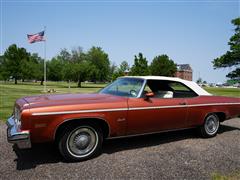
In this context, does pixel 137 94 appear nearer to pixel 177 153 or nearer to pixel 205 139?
pixel 177 153

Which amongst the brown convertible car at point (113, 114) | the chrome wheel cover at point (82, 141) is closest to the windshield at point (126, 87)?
the brown convertible car at point (113, 114)

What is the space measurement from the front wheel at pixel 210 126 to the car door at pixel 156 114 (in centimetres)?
71

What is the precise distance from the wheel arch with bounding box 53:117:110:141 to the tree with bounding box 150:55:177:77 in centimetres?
6679

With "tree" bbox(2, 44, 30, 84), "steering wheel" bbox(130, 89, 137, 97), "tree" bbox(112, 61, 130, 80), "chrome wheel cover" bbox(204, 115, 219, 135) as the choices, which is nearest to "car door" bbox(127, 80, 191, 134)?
"steering wheel" bbox(130, 89, 137, 97)

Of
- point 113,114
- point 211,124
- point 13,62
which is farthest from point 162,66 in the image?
point 113,114

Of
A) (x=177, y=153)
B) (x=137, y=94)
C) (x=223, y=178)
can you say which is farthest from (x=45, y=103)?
(x=223, y=178)

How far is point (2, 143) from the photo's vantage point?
16.0 ft

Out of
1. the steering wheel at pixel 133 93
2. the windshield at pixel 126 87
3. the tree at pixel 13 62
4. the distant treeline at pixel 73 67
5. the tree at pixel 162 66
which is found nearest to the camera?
the steering wheel at pixel 133 93

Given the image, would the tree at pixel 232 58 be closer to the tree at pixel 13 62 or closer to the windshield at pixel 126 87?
the windshield at pixel 126 87

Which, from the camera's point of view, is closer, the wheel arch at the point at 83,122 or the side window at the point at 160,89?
the wheel arch at the point at 83,122

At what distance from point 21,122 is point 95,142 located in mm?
1343

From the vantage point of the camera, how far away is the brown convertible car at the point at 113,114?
11.6 ft

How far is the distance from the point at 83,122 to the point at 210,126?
11.3 ft

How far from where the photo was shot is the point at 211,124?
5.62 meters
